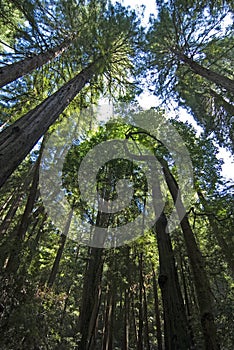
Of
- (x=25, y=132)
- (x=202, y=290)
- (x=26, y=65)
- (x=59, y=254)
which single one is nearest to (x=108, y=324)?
(x=59, y=254)

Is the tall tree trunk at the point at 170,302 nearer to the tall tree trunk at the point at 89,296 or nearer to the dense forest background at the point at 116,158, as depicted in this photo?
the dense forest background at the point at 116,158

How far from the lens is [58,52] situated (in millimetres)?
7465

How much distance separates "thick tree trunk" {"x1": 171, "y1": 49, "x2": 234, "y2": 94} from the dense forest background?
3cm

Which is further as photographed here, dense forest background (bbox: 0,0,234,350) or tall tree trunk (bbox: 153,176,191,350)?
dense forest background (bbox: 0,0,234,350)

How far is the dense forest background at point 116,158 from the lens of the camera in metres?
4.88

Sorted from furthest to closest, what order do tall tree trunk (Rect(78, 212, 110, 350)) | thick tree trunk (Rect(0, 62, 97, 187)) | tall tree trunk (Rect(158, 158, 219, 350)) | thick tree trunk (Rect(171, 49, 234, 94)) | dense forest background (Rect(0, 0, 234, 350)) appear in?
thick tree trunk (Rect(171, 49, 234, 94)) < tall tree trunk (Rect(78, 212, 110, 350)) < dense forest background (Rect(0, 0, 234, 350)) < tall tree trunk (Rect(158, 158, 219, 350)) < thick tree trunk (Rect(0, 62, 97, 187))

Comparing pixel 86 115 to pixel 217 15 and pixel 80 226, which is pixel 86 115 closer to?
pixel 80 226

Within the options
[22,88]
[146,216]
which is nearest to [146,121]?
[146,216]

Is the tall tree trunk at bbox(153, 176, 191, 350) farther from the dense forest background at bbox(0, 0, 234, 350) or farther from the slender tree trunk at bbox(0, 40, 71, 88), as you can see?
the slender tree trunk at bbox(0, 40, 71, 88)

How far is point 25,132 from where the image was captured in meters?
3.38

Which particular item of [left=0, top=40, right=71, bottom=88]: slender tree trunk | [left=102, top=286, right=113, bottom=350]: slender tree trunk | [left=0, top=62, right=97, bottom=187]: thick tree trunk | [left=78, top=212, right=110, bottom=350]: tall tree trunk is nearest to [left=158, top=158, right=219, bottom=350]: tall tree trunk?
[left=78, top=212, right=110, bottom=350]: tall tree trunk

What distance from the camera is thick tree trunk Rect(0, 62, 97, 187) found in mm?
2809

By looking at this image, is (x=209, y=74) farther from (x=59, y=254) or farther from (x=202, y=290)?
(x=59, y=254)

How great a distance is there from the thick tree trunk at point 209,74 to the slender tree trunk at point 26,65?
387 cm
